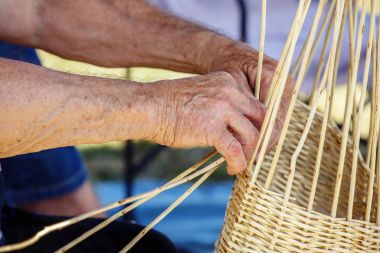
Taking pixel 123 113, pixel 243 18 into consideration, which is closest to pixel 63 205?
pixel 243 18

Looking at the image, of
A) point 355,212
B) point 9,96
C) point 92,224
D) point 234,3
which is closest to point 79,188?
Answer: point 92,224

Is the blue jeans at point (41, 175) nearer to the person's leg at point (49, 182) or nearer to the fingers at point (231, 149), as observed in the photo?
the person's leg at point (49, 182)

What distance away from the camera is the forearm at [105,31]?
4.18ft

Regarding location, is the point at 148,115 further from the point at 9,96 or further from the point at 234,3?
the point at 234,3

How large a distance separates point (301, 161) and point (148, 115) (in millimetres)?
402

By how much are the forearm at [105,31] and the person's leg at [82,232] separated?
306 mm

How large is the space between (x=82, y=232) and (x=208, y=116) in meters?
0.43

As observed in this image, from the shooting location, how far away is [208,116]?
0.88 m

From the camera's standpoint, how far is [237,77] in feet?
3.53

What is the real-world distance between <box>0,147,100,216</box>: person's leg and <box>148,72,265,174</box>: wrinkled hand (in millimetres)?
759

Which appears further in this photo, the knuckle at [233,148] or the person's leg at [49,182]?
the person's leg at [49,182]

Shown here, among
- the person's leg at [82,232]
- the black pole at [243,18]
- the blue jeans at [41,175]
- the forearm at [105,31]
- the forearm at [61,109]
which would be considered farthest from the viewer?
the black pole at [243,18]

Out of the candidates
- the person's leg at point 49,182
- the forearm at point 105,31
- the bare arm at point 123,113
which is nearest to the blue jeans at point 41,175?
the person's leg at point 49,182

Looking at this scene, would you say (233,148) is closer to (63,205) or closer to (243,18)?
(63,205)
